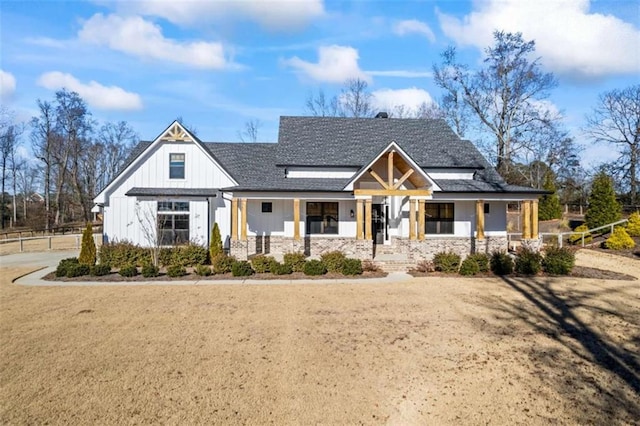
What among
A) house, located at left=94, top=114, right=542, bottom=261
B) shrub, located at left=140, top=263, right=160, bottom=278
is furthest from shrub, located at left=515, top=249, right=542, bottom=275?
shrub, located at left=140, top=263, right=160, bottom=278

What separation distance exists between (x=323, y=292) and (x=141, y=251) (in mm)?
9292

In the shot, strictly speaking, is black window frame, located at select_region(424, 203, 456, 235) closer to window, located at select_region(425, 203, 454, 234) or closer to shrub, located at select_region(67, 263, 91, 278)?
window, located at select_region(425, 203, 454, 234)

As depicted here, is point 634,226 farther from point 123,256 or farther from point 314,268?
point 123,256

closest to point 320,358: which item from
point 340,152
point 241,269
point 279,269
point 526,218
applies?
point 279,269

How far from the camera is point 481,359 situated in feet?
21.7

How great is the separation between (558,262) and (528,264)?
109 centimetres

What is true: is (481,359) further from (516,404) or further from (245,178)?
(245,178)

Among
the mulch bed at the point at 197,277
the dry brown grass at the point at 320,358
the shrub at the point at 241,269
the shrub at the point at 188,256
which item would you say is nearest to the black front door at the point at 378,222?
the mulch bed at the point at 197,277

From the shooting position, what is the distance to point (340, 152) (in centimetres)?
2111

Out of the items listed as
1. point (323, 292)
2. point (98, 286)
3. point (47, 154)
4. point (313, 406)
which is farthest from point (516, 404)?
point (47, 154)

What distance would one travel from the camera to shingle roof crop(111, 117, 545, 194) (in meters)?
19.3

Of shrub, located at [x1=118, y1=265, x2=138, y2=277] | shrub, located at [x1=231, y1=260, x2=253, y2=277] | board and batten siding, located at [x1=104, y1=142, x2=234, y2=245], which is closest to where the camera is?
shrub, located at [x1=118, y1=265, x2=138, y2=277]

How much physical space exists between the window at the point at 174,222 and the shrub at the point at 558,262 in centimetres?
1560

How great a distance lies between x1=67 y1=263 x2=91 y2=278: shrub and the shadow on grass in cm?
1380
